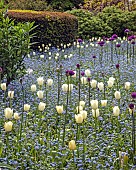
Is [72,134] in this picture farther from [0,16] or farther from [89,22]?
[89,22]

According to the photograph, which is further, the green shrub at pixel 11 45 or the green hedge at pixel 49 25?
the green hedge at pixel 49 25

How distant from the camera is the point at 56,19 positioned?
10.8 m

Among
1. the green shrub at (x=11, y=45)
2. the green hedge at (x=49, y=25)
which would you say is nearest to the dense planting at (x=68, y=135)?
the green shrub at (x=11, y=45)

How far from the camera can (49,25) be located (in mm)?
10609

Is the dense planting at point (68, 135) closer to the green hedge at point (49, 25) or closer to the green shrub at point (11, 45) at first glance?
the green shrub at point (11, 45)

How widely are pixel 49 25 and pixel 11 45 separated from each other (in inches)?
205

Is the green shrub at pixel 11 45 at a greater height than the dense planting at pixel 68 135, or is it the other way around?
the green shrub at pixel 11 45

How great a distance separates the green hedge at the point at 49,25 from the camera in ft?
33.7

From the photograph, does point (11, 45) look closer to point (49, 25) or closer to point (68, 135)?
point (68, 135)

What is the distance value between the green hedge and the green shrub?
14.6 ft

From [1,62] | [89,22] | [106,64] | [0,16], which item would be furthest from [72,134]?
[89,22]

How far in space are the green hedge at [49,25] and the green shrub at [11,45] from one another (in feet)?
14.6

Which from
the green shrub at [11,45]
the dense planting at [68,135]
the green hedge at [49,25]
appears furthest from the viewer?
the green hedge at [49,25]

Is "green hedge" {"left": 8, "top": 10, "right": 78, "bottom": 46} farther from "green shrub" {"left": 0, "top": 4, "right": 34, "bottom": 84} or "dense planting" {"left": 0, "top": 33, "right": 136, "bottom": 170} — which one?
"dense planting" {"left": 0, "top": 33, "right": 136, "bottom": 170}
